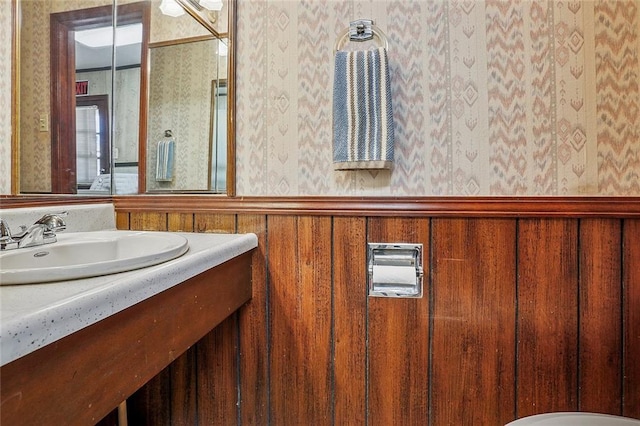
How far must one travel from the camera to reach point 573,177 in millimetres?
947

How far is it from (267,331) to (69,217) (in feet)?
2.35

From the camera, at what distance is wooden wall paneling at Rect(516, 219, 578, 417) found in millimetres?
948

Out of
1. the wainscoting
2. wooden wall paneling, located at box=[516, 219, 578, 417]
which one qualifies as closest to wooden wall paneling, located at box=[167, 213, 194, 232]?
the wainscoting

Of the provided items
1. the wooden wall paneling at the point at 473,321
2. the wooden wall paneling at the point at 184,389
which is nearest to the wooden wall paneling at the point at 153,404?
the wooden wall paneling at the point at 184,389

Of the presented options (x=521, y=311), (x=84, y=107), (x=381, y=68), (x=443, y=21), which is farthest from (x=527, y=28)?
(x=84, y=107)

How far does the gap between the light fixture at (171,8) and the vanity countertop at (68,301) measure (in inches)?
37.6

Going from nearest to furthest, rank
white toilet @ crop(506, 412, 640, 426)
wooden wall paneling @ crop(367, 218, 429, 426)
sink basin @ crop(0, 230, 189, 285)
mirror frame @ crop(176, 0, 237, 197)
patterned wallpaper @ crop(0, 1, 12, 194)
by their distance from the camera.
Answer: sink basin @ crop(0, 230, 189, 285) < white toilet @ crop(506, 412, 640, 426) < patterned wallpaper @ crop(0, 1, 12, 194) < wooden wall paneling @ crop(367, 218, 429, 426) < mirror frame @ crop(176, 0, 237, 197)

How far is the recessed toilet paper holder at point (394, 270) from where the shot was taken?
997 mm

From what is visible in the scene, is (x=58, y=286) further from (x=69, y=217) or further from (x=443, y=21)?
(x=443, y=21)

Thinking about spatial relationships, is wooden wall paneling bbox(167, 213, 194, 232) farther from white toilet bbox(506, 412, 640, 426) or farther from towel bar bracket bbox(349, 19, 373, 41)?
white toilet bbox(506, 412, 640, 426)

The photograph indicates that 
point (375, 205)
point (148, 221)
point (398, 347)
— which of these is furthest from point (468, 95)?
point (148, 221)

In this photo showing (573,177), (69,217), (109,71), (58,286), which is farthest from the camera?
(109,71)

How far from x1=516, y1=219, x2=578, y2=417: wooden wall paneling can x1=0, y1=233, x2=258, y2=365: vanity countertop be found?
35.0 inches

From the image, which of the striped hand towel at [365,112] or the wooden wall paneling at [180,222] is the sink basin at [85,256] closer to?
the wooden wall paneling at [180,222]
